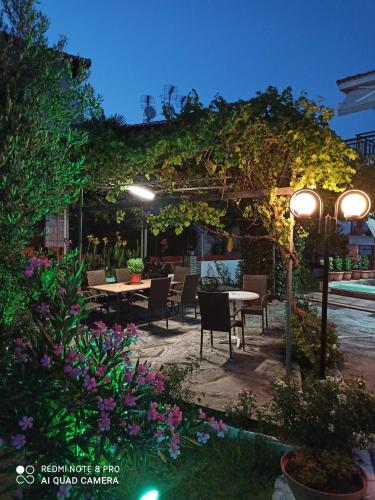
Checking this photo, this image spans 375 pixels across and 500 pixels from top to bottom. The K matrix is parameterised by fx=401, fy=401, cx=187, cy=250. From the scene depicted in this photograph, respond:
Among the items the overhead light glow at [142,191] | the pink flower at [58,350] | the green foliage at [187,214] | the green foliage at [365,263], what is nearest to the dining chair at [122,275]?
the green foliage at [187,214]

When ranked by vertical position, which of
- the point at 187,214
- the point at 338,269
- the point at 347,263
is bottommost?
the point at 338,269

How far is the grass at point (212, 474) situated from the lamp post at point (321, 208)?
4.95 ft

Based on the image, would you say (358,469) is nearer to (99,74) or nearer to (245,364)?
(245,364)

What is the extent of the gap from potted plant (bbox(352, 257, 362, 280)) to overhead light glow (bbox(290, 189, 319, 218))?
40.3ft

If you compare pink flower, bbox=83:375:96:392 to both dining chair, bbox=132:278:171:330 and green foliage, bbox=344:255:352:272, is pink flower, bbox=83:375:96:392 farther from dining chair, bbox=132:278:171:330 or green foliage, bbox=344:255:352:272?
green foliage, bbox=344:255:352:272

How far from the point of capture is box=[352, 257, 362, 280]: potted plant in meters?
15.4

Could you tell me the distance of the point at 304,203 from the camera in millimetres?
4230

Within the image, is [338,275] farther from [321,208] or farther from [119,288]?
[321,208]

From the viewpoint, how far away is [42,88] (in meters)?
3.19

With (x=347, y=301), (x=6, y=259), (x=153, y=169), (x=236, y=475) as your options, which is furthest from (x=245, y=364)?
(x=347, y=301)

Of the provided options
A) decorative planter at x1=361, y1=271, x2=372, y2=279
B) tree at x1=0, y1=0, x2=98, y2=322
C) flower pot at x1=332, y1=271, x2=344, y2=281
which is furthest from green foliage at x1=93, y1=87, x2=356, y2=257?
decorative planter at x1=361, y1=271, x2=372, y2=279

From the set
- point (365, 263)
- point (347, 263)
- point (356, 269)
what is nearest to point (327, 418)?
point (347, 263)

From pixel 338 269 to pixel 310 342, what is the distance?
33.8 feet

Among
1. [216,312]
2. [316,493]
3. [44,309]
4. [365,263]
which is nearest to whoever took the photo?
[316,493]
